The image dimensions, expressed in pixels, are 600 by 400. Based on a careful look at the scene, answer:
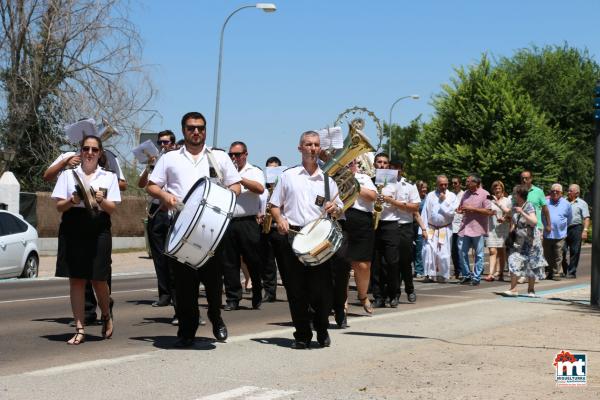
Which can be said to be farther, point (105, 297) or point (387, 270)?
point (387, 270)

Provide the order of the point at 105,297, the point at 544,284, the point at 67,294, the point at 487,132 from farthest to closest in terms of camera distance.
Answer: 1. the point at 487,132
2. the point at 544,284
3. the point at 67,294
4. the point at 105,297

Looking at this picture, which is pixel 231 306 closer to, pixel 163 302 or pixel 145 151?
pixel 163 302

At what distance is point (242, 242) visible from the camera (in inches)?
538

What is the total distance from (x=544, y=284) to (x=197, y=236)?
502 inches

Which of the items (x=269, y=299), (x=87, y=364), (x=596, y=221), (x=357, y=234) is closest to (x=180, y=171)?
(x=87, y=364)

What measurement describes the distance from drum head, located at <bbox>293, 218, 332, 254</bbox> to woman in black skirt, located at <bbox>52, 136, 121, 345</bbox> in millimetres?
1687

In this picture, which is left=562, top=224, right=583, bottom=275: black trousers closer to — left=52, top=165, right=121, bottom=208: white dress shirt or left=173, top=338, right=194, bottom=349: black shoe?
left=173, top=338, right=194, bottom=349: black shoe

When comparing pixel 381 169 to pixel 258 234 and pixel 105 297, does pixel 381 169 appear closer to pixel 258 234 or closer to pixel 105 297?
pixel 258 234

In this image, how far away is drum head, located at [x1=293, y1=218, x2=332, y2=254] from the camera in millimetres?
9219

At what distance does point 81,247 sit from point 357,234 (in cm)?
374

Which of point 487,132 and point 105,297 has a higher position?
point 487,132

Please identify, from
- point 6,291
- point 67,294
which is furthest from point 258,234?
point 6,291

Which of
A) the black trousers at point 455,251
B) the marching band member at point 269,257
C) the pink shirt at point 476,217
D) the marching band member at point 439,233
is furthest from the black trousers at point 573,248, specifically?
the marching band member at point 269,257

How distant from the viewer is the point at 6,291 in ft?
54.6
